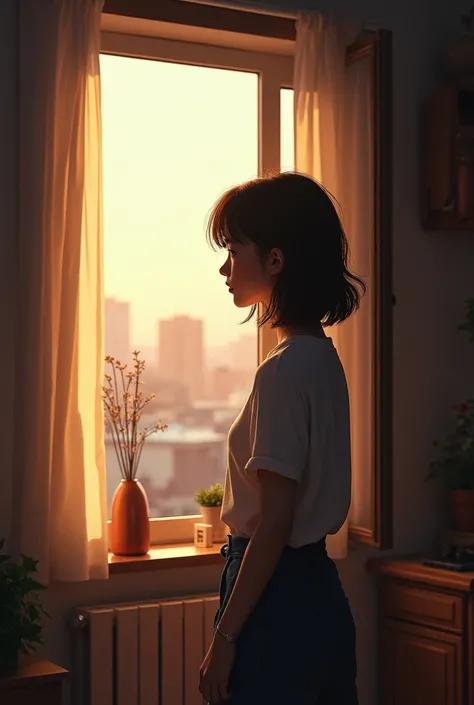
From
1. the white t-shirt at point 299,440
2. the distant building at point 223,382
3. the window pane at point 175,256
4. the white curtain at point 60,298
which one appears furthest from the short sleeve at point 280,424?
the distant building at point 223,382

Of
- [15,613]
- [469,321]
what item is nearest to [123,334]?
[15,613]

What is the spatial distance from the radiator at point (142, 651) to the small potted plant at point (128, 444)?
0.65 feet

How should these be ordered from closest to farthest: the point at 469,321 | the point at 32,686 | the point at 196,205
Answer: the point at 32,686
the point at 196,205
the point at 469,321

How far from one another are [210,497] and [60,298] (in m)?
0.83

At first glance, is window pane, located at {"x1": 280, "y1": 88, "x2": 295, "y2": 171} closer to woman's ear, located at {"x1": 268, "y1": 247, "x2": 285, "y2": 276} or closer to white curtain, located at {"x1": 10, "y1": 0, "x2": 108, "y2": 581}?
white curtain, located at {"x1": 10, "y1": 0, "x2": 108, "y2": 581}

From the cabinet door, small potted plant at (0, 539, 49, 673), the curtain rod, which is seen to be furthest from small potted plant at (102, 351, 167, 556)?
the curtain rod

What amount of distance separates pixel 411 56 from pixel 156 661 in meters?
2.16

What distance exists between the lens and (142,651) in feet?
10.2

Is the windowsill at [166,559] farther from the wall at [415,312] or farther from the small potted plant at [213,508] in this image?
the wall at [415,312]

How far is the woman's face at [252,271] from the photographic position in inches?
71.7

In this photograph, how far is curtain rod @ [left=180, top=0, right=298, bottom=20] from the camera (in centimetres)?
325

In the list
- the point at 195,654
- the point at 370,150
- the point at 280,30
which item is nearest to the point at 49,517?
the point at 195,654

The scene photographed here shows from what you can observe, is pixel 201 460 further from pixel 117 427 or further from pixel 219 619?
pixel 219 619

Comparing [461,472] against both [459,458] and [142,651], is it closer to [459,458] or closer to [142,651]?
[459,458]
